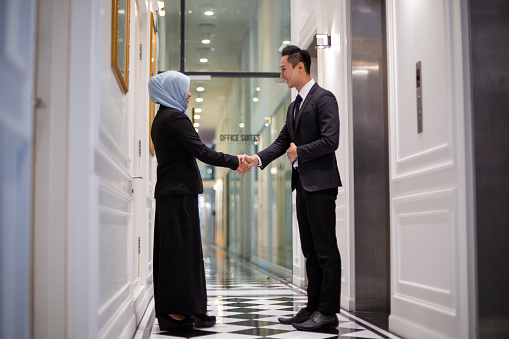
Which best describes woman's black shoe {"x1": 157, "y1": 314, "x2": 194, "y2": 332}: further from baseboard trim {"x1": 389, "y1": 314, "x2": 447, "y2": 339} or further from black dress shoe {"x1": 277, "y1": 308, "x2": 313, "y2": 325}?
baseboard trim {"x1": 389, "y1": 314, "x2": 447, "y2": 339}

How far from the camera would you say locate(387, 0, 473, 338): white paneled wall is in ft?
8.07

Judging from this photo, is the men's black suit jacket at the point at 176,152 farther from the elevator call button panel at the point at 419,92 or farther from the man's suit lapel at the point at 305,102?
the elevator call button panel at the point at 419,92

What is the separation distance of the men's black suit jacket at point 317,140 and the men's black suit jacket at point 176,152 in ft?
1.87

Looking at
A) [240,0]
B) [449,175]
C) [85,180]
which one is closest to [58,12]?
[85,180]

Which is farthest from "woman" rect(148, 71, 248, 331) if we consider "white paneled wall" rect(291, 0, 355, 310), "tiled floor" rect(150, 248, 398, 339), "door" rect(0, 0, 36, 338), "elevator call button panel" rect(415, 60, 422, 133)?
"door" rect(0, 0, 36, 338)

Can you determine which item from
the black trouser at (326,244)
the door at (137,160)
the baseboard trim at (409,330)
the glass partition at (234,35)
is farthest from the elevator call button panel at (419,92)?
the glass partition at (234,35)

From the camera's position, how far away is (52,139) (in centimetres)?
174

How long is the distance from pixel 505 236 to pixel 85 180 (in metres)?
1.65

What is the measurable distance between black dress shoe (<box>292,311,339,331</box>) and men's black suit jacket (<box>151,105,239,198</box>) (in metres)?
0.96

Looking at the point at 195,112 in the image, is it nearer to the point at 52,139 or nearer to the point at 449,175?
the point at 449,175

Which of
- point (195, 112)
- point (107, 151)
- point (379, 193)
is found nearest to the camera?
point (107, 151)

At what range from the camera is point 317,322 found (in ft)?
10.5

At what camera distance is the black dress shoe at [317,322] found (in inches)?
126

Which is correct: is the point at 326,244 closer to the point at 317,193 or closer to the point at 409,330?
the point at 317,193
